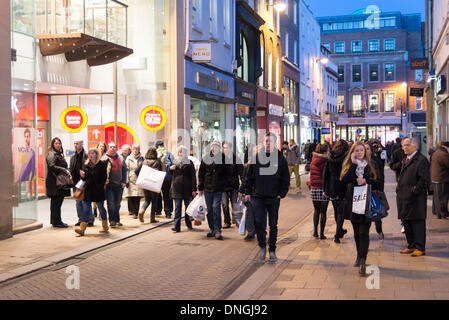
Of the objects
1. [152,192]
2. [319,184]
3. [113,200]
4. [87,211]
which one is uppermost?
[319,184]

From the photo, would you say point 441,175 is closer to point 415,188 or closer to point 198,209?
point 415,188

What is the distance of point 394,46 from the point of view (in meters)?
88.4

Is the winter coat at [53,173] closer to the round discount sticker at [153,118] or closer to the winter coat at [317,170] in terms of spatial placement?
the winter coat at [317,170]

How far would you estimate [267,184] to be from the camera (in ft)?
30.4

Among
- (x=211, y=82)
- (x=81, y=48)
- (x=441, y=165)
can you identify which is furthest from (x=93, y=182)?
(x=211, y=82)

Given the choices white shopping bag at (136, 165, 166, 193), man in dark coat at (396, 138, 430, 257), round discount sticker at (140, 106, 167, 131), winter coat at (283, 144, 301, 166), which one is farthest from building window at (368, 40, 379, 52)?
man in dark coat at (396, 138, 430, 257)

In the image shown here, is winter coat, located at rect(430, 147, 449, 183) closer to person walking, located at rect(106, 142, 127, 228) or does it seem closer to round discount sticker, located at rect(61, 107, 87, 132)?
person walking, located at rect(106, 142, 127, 228)

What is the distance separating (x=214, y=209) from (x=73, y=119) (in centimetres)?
769

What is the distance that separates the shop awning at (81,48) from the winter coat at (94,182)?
479 centimetres

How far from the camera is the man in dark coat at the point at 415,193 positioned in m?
9.51

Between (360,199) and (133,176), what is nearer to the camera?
(360,199)

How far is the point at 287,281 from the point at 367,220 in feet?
4.71

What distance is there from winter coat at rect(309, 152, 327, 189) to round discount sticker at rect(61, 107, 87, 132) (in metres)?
8.59

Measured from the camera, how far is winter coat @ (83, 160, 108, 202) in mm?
12227
